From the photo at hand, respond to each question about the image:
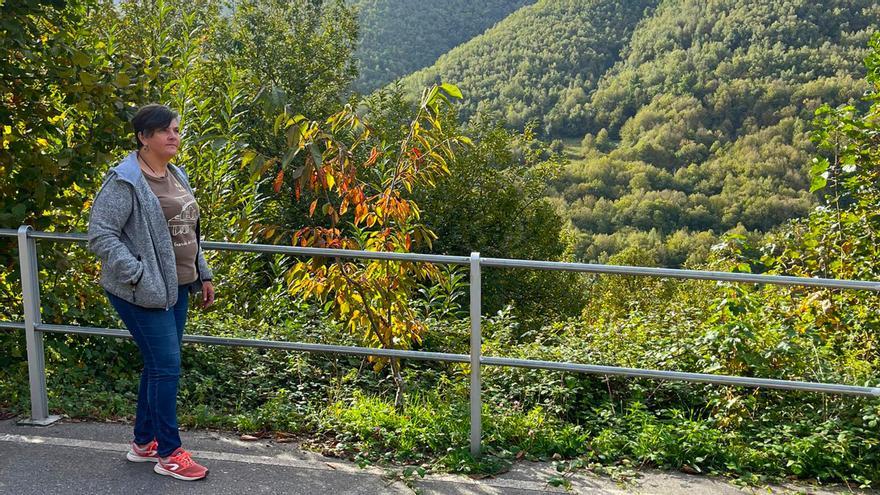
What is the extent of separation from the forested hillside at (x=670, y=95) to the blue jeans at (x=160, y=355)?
55976 mm

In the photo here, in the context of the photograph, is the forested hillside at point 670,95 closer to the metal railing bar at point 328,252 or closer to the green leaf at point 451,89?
the green leaf at point 451,89

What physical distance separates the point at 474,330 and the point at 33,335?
2297 mm

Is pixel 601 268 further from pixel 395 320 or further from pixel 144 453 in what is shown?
pixel 144 453

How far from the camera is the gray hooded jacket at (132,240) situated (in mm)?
3451

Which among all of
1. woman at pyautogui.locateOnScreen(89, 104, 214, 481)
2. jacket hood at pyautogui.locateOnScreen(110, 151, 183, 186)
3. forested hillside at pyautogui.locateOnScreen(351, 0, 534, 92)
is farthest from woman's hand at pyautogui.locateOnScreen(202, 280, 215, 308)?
forested hillside at pyautogui.locateOnScreen(351, 0, 534, 92)

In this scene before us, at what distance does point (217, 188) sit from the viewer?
7.49 meters

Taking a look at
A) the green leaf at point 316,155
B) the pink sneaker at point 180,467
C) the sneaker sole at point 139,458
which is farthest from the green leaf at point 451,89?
the sneaker sole at point 139,458

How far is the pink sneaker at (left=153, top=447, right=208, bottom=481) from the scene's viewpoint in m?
3.78

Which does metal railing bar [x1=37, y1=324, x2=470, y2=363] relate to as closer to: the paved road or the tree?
the paved road

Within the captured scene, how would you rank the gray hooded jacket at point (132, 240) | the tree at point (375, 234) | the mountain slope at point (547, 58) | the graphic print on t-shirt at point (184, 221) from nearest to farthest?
1. the gray hooded jacket at point (132, 240)
2. the graphic print on t-shirt at point (184, 221)
3. the tree at point (375, 234)
4. the mountain slope at point (547, 58)

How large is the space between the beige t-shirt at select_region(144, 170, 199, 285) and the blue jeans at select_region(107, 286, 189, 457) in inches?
4.6

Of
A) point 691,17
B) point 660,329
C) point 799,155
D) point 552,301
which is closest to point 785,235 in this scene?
point 660,329

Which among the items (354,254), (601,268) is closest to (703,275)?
(601,268)

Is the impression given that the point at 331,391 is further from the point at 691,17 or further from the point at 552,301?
the point at 691,17
